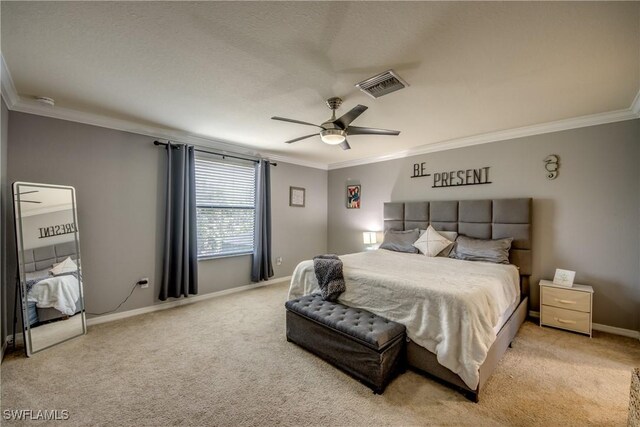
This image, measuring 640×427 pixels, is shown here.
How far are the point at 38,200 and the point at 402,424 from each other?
13.0 ft

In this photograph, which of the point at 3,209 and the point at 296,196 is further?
the point at 296,196

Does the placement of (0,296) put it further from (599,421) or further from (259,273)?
(599,421)

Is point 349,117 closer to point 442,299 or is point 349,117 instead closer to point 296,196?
point 442,299

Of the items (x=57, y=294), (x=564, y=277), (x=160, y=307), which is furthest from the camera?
(x=160, y=307)

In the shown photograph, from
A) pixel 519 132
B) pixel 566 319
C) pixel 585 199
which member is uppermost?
pixel 519 132

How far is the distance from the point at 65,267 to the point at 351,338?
3.23 m

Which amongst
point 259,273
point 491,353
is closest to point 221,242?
point 259,273

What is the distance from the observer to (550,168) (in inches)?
134

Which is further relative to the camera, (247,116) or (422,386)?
(247,116)

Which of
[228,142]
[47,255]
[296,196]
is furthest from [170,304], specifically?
[296,196]

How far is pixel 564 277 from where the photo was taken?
3.14 meters

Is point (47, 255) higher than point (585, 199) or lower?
lower

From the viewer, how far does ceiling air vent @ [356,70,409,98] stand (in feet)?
7.06

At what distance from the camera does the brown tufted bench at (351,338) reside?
6.72 ft
